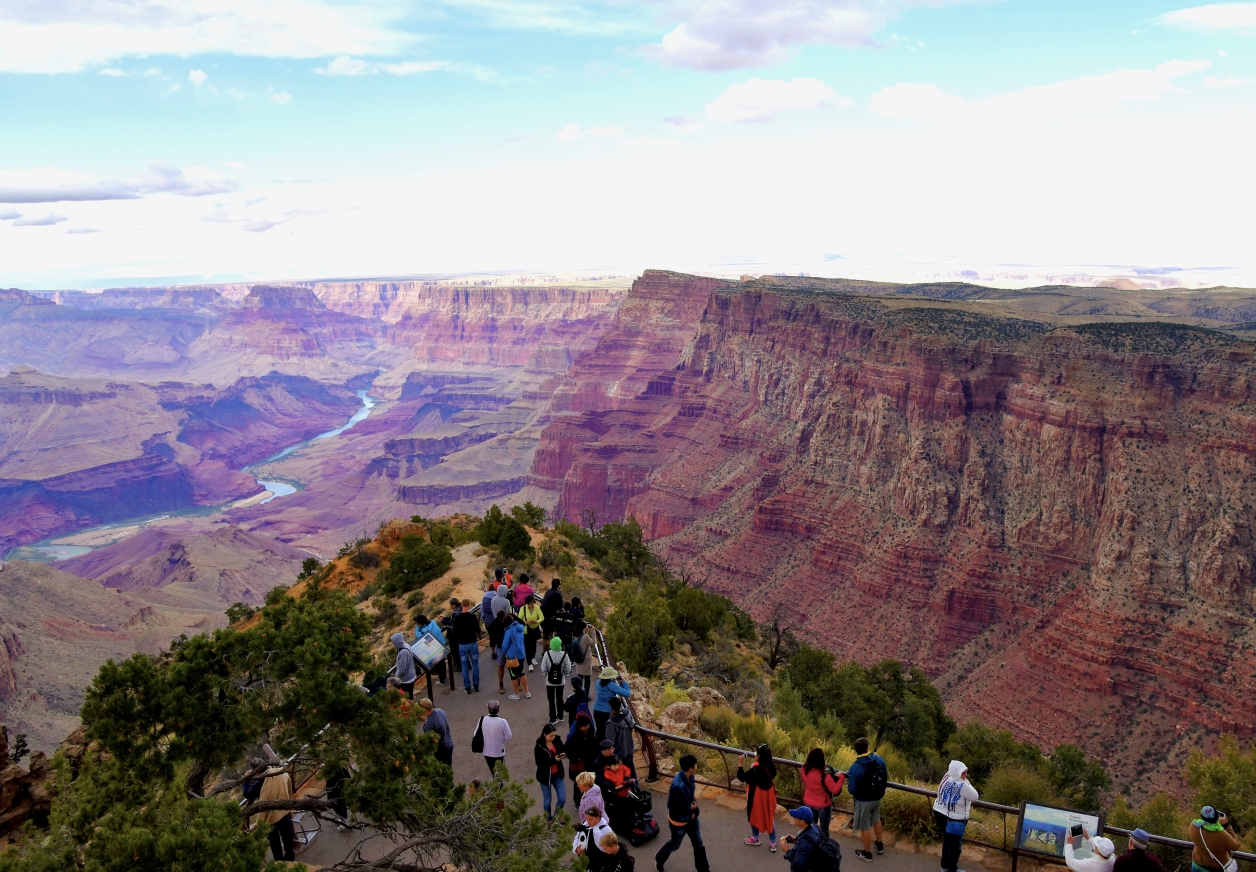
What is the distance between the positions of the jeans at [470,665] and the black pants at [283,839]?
692 cm

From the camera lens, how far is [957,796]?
12188 millimetres

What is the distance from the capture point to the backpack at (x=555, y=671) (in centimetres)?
1734

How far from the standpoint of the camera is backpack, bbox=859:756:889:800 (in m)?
12.8

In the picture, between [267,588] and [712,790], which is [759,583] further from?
[267,588]

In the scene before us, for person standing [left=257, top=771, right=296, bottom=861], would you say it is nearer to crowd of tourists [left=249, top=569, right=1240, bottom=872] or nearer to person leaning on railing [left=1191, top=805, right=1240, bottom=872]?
crowd of tourists [left=249, top=569, right=1240, bottom=872]

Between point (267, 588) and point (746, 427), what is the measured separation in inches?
2831

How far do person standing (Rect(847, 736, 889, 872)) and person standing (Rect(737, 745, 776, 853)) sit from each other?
133 centimetres

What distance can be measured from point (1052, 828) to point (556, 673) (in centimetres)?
Result: 978

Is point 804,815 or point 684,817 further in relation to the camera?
point 684,817

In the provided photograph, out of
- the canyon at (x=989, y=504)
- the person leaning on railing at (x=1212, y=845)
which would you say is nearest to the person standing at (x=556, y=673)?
the person leaning on railing at (x=1212, y=845)

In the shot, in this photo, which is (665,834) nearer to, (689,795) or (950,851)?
(689,795)

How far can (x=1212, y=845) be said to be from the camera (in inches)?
419

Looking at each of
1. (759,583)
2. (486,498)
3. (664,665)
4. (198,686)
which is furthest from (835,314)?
(486,498)

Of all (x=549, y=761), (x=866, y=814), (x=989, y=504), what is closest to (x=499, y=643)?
(x=549, y=761)
